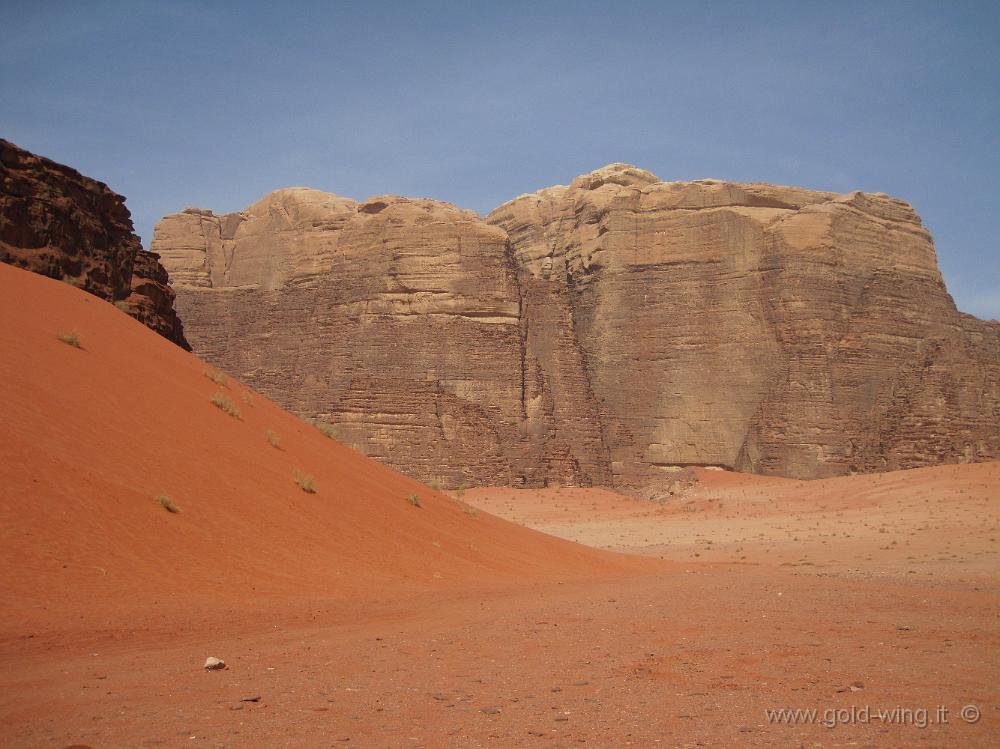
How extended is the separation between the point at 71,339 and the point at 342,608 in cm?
677

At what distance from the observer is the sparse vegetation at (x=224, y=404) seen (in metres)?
15.8

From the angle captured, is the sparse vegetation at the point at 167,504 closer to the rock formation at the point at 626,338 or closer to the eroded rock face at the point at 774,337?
the rock formation at the point at 626,338

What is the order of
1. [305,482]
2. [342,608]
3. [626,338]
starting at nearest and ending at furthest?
[342,608] → [305,482] → [626,338]

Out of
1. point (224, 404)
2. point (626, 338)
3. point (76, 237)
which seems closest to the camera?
point (224, 404)

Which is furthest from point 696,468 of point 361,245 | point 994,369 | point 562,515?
point 361,245

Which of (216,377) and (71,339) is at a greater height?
(71,339)

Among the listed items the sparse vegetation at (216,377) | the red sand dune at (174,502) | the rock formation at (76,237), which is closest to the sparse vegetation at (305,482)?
the red sand dune at (174,502)

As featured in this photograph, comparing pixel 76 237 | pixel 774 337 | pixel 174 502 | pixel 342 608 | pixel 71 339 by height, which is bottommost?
pixel 342 608

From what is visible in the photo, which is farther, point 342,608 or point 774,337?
point 774,337

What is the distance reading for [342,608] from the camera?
1041cm

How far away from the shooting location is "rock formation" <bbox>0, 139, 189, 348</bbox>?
17.6m

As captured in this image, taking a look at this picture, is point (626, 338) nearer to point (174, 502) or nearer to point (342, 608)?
point (174, 502)

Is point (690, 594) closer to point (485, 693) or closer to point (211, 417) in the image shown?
point (485, 693)

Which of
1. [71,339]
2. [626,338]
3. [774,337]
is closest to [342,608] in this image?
[71,339]
